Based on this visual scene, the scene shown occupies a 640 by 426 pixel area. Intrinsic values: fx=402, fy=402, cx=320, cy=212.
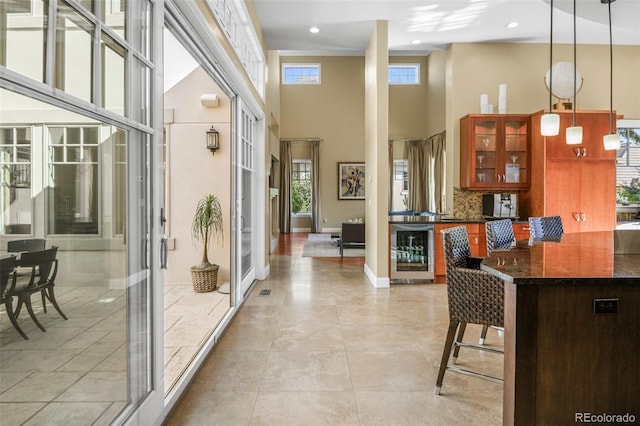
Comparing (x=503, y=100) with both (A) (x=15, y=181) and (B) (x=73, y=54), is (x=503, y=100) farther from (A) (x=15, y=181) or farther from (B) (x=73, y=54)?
(A) (x=15, y=181)

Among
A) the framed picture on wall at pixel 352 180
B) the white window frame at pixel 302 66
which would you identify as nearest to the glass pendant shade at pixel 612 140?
the framed picture on wall at pixel 352 180

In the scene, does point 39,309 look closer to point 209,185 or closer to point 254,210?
point 209,185

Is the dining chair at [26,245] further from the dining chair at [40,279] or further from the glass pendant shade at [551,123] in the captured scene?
the glass pendant shade at [551,123]

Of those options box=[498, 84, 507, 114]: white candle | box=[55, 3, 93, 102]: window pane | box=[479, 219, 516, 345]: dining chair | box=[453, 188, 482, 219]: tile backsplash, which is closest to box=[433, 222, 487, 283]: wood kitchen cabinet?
box=[453, 188, 482, 219]: tile backsplash

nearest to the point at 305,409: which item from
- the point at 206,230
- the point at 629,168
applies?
the point at 206,230

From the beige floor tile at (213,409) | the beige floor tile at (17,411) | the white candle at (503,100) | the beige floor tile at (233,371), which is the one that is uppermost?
the white candle at (503,100)

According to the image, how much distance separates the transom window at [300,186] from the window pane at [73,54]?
35.6ft

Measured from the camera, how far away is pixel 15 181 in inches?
45.1

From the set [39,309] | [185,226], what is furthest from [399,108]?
[39,309]

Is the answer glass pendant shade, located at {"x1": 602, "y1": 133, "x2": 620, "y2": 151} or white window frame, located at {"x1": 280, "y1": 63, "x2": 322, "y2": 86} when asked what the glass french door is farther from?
white window frame, located at {"x1": 280, "y1": 63, "x2": 322, "y2": 86}

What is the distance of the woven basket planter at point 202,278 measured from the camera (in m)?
4.86

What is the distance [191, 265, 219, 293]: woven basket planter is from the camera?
16.0 ft

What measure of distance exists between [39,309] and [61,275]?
141 mm

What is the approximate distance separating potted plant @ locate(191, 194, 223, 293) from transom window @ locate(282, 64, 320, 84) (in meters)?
7.91
